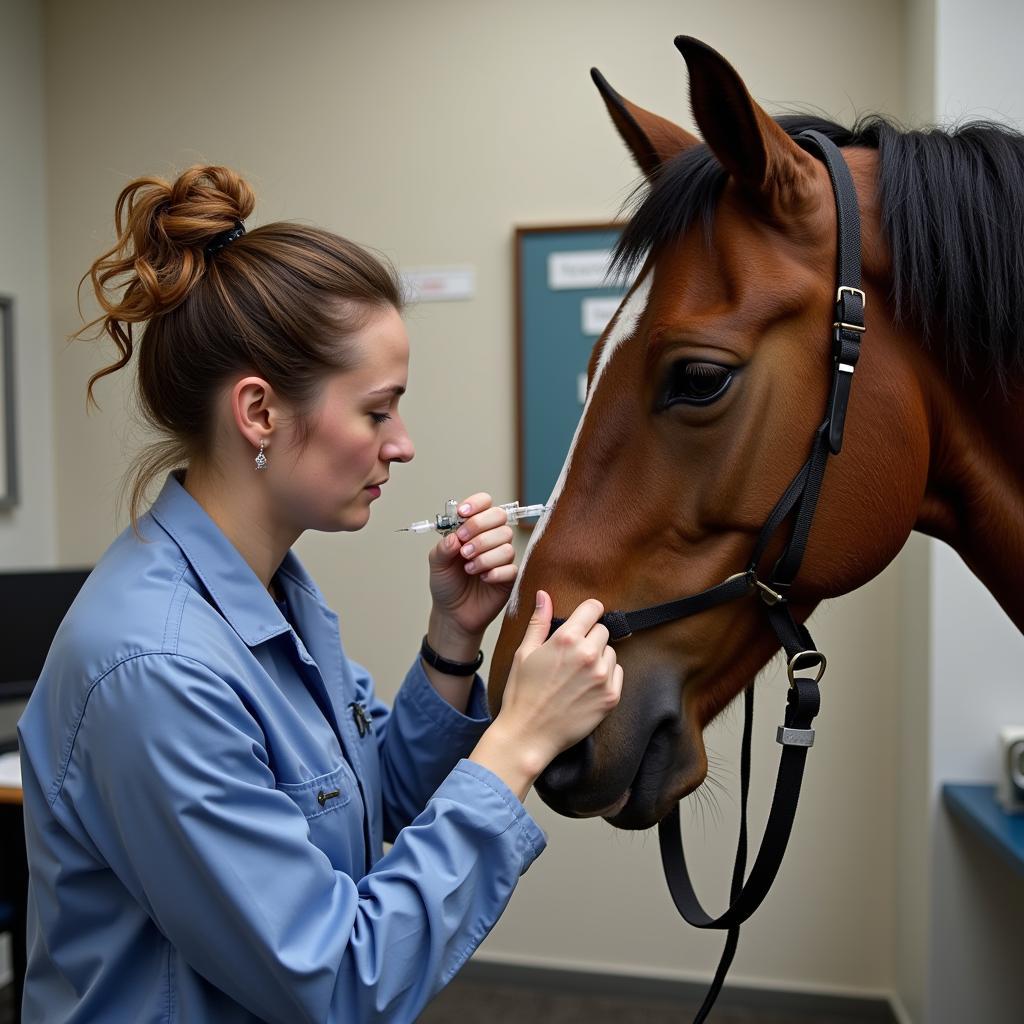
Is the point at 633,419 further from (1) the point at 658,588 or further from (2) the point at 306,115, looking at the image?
(2) the point at 306,115

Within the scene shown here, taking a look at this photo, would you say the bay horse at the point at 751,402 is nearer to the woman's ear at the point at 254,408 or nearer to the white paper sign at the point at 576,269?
the woman's ear at the point at 254,408

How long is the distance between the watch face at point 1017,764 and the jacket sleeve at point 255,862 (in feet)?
4.62

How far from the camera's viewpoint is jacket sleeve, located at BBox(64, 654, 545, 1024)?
0.73 meters

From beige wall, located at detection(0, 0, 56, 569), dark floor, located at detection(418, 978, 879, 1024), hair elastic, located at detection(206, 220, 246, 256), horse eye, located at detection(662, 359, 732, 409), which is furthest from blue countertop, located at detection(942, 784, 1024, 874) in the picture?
beige wall, located at detection(0, 0, 56, 569)

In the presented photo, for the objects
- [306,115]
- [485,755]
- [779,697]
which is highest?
[306,115]

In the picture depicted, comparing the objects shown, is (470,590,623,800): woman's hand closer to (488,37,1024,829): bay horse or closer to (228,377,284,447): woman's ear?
(488,37,1024,829): bay horse

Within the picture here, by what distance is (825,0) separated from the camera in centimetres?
227

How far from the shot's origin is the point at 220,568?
0.91 meters

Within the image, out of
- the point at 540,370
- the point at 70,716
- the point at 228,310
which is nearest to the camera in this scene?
the point at 70,716

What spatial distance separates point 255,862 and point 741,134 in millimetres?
749

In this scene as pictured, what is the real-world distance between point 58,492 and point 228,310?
2.22 meters

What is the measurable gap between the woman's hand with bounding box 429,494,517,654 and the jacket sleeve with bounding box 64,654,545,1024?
12.7 inches

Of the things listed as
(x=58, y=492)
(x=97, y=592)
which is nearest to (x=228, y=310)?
(x=97, y=592)

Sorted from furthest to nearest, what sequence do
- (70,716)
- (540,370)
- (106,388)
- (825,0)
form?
(106,388) < (540,370) < (825,0) < (70,716)
